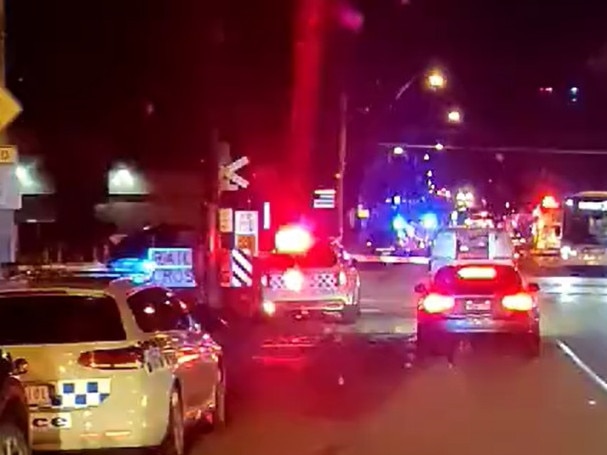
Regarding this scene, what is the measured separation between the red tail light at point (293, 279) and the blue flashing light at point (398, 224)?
146 ft

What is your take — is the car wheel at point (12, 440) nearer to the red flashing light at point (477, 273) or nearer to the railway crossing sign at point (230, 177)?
the red flashing light at point (477, 273)

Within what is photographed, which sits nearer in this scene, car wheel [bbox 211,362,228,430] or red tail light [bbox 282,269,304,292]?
car wheel [bbox 211,362,228,430]

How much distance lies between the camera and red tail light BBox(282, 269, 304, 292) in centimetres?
2630

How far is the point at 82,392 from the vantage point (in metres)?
10.4

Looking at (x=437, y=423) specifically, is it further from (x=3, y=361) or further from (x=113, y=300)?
(x=3, y=361)

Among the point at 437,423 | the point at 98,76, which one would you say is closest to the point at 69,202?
the point at 98,76

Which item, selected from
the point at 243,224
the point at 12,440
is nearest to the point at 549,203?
the point at 243,224

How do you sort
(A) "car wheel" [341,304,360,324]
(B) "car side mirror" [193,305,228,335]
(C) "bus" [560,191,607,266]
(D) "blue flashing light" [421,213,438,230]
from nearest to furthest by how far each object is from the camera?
(B) "car side mirror" [193,305,228,335], (A) "car wheel" [341,304,360,324], (C) "bus" [560,191,607,266], (D) "blue flashing light" [421,213,438,230]

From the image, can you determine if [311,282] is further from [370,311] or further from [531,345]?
[531,345]

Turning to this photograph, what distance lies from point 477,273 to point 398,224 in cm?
5069

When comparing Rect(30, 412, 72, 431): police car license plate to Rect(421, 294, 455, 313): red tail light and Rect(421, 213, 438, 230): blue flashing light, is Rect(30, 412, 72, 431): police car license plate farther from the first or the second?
Rect(421, 213, 438, 230): blue flashing light

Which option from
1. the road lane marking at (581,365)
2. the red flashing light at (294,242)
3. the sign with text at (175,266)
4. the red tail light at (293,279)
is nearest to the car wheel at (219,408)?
the road lane marking at (581,365)

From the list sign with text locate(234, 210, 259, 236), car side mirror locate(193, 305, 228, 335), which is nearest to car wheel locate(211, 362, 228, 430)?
car side mirror locate(193, 305, 228, 335)

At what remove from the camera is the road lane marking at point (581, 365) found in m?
17.2
